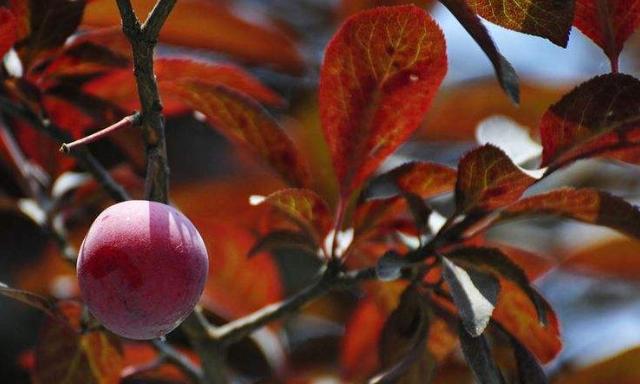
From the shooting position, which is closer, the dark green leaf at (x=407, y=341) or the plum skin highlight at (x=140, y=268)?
the plum skin highlight at (x=140, y=268)

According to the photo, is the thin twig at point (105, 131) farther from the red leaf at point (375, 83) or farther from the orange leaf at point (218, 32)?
the orange leaf at point (218, 32)

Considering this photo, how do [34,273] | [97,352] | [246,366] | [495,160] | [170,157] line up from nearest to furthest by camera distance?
[495,160] < [97,352] < [246,366] < [34,273] < [170,157]

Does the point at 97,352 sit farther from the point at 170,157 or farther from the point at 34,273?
the point at 170,157

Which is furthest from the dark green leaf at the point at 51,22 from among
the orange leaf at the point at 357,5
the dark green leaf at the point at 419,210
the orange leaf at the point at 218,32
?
the orange leaf at the point at 357,5

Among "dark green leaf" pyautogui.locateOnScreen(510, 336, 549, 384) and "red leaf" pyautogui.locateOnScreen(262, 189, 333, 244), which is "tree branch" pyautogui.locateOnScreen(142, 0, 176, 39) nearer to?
"red leaf" pyautogui.locateOnScreen(262, 189, 333, 244)

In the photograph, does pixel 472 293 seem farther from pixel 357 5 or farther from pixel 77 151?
pixel 357 5

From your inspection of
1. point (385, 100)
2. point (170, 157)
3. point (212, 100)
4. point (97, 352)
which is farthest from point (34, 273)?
point (385, 100)
